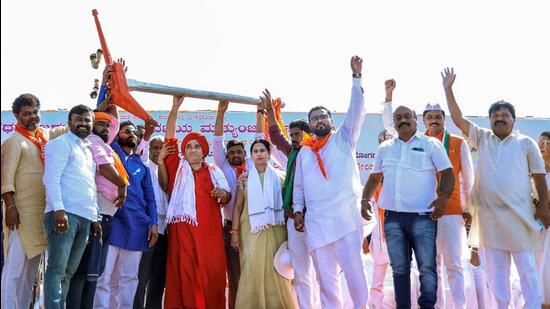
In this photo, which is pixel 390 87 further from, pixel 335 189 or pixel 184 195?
pixel 184 195

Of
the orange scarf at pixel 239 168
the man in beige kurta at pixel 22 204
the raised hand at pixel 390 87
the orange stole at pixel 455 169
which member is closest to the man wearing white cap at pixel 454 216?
the orange stole at pixel 455 169

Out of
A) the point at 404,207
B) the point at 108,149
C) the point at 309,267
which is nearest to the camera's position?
the point at 404,207

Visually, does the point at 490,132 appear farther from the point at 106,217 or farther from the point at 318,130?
the point at 106,217

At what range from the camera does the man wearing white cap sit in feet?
17.3

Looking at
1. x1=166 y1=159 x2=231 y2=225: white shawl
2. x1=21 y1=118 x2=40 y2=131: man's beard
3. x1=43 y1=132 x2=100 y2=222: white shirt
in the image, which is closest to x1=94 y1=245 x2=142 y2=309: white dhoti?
x1=166 y1=159 x2=231 y2=225: white shawl

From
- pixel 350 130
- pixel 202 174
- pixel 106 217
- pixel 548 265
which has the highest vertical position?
pixel 350 130

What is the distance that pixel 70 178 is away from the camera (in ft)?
15.5

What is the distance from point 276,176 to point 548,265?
2697 millimetres

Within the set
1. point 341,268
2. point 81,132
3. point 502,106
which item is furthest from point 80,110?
point 502,106

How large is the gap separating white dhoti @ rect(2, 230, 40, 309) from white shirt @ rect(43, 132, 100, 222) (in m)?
0.48

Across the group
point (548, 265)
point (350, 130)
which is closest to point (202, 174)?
point (350, 130)

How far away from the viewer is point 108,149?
205 inches

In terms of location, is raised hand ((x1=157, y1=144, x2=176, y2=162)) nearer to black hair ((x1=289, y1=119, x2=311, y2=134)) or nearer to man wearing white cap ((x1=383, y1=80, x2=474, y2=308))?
black hair ((x1=289, y1=119, x2=311, y2=134))

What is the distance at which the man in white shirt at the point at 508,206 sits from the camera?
4.95 metres
